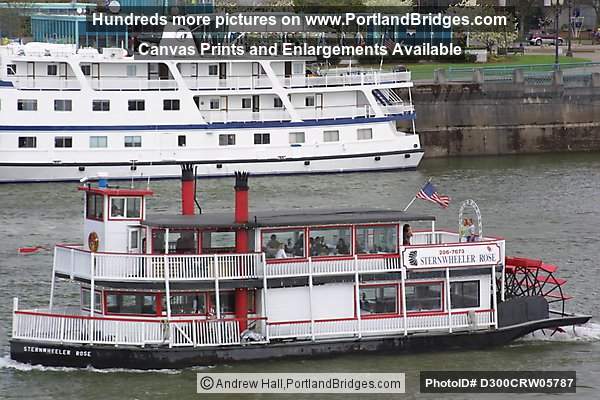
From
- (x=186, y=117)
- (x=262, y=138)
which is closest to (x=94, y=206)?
(x=186, y=117)

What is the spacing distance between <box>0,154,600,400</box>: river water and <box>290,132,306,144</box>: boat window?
1.78 metres

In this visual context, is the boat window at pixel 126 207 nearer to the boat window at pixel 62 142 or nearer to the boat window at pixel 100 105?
the boat window at pixel 62 142

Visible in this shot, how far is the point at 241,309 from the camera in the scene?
35.0 metres

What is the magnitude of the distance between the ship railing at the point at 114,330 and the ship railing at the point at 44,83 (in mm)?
33599

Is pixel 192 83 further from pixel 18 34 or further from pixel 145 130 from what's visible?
pixel 18 34

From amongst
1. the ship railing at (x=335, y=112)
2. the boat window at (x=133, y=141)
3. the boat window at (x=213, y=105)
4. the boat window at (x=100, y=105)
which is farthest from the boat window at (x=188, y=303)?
the ship railing at (x=335, y=112)

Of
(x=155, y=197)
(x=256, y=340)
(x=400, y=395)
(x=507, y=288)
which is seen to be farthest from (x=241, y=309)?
(x=155, y=197)

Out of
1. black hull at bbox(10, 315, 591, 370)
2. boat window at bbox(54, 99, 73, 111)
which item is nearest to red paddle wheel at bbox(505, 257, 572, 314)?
black hull at bbox(10, 315, 591, 370)

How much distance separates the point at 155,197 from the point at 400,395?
91.8ft

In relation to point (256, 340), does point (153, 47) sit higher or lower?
higher

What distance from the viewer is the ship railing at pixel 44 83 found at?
67062mm

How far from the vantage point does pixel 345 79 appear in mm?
70625

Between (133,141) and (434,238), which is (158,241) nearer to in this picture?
(434,238)

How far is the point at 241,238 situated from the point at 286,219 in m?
1.07
